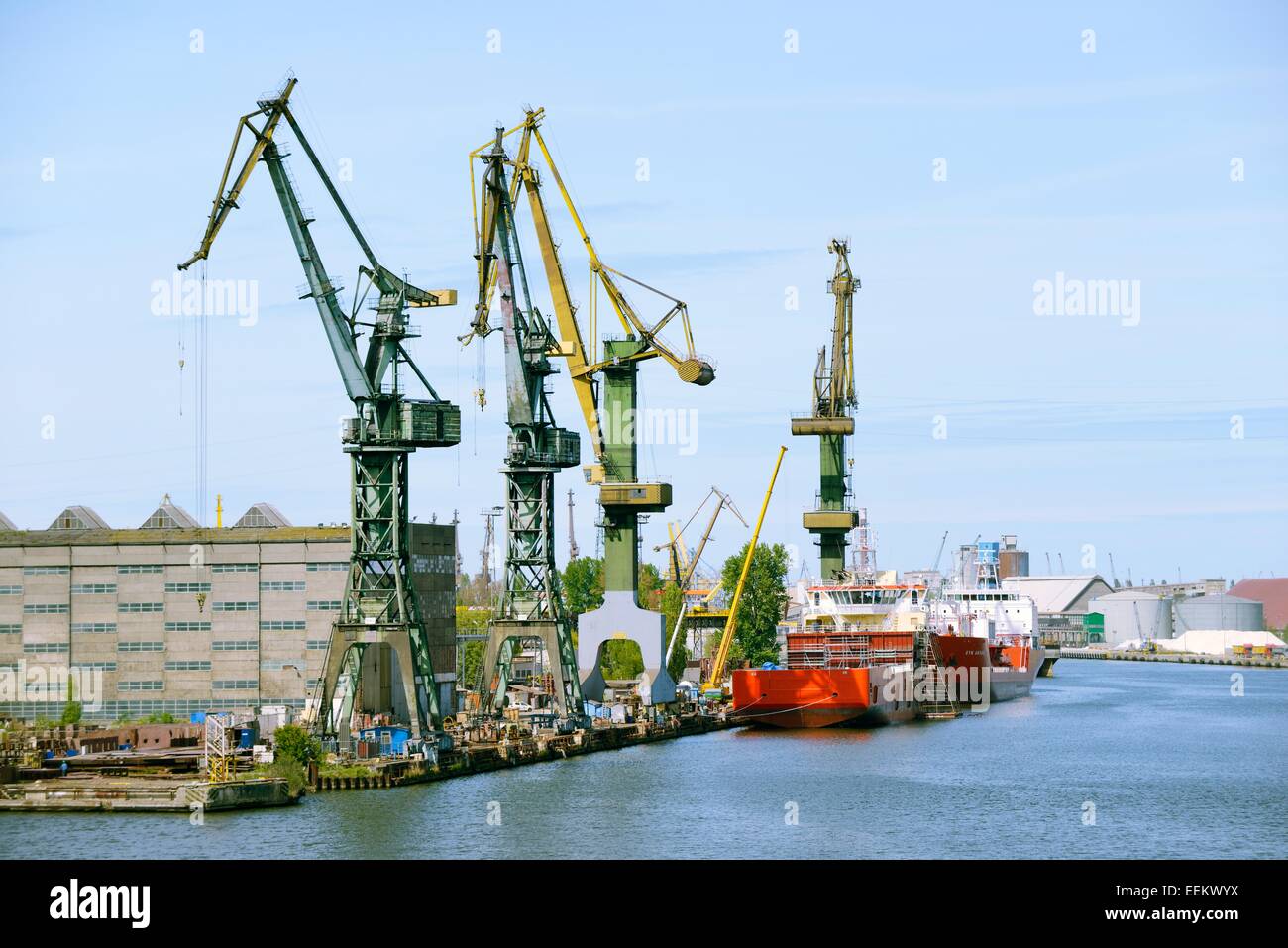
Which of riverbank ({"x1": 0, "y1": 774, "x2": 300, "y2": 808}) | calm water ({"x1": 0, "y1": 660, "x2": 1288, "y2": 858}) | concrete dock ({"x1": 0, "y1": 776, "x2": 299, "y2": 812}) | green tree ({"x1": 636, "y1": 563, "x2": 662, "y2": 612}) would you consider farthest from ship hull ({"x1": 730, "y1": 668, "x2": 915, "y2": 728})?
green tree ({"x1": 636, "y1": 563, "x2": 662, "y2": 612})

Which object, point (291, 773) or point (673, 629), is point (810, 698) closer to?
point (291, 773)

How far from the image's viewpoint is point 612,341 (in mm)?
84375

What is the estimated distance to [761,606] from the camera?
113062 millimetres

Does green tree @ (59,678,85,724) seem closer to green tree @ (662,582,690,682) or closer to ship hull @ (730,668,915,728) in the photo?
ship hull @ (730,668,915,728)

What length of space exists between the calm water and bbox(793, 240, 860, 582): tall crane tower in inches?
1183

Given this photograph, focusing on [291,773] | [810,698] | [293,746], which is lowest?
[810,698]

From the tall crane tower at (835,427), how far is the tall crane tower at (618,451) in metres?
22.8

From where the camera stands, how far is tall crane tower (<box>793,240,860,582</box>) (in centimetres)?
10800

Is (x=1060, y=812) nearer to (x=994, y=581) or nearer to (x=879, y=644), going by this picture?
(x=879, y=644)

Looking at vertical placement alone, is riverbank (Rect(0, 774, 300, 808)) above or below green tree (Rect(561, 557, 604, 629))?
below

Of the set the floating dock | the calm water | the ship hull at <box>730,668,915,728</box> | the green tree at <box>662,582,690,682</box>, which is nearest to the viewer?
the calm water

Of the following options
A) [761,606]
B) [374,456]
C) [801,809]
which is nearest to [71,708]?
[374,456]

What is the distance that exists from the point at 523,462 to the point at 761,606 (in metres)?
42.6

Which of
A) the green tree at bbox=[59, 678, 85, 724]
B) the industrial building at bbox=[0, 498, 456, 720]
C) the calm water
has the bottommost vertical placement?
the calm water
